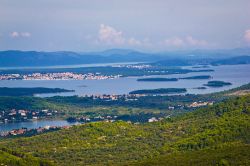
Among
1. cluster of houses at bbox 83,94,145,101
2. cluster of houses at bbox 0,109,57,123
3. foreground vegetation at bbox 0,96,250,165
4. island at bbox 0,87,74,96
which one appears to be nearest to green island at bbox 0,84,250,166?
foreground vegetation at bbox 0,96,250,165

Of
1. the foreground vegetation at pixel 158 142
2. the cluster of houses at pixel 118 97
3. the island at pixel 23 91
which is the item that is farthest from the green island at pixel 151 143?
the island at pixel 23 91

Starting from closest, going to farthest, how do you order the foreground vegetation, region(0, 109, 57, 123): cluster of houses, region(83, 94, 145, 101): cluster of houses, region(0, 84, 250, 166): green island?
the foreground vegetation
region(0, 84, 250, 166): green island
region(0, 109, 57, 123): cluster of houses
region(83, 94, 145, 101): cluster of houses

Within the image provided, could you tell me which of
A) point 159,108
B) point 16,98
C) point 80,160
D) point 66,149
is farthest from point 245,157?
point 16,98

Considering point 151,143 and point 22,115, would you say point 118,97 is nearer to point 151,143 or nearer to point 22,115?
point 22,115

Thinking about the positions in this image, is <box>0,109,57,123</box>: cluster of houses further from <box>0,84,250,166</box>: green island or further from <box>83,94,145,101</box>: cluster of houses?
<box>0,84,250,166</box>: green island

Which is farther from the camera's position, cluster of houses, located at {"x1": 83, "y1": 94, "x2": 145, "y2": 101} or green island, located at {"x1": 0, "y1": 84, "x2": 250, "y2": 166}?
cluster of houses, located at {"x1": 83, "y1": 94, "x2": 145, "y2": 101}

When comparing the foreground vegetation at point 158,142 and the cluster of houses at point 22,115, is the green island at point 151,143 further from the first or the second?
the cluster of houses at point 22,115

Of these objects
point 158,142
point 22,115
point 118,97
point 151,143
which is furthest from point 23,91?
point 158,142
